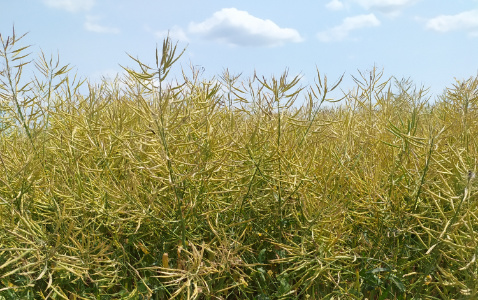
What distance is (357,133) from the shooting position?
237 centimetres

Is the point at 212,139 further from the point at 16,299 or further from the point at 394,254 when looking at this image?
the point at 16,299

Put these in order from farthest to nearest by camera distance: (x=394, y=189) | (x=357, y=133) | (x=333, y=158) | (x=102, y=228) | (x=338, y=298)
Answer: (x=357, y=133)
(x=102, y=228)
(x=333, y=158)
(x=394, y=189)
(x=338, y=298)

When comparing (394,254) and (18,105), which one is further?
(18,105)

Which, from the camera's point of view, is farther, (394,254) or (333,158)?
(333,158)

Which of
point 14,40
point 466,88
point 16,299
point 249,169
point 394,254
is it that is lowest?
point 16,299

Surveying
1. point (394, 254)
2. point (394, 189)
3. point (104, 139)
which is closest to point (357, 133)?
point (394, 189)

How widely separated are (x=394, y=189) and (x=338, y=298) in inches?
17.7

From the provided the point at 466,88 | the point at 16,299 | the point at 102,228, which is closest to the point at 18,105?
the point at 102,228

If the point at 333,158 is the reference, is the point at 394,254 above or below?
below

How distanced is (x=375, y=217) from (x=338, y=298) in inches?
13.5

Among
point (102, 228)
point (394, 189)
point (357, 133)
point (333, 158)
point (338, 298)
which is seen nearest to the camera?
point (338, 298)

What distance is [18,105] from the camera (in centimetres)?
193

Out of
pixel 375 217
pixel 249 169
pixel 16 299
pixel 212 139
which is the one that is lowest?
pixel 16 299

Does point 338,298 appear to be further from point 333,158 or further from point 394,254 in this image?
point 333,158
